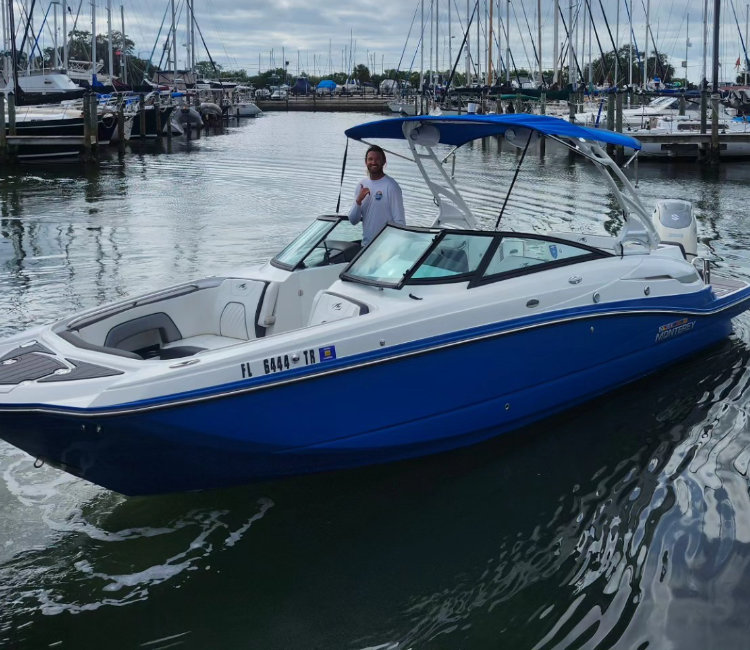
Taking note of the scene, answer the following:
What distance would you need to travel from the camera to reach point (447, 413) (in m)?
6.18

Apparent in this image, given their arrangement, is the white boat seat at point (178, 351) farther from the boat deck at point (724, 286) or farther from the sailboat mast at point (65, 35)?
the sailboat mast at point (65, 35)

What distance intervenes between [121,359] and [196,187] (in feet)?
65.9

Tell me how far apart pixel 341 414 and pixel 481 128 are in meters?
3.36

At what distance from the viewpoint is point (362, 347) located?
18.7 ft

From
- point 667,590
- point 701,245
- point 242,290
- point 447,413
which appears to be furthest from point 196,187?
point 667,590

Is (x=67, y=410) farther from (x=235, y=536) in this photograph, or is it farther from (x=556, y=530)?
(x=556, y=530)

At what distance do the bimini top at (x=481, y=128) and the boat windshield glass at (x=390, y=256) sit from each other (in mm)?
965

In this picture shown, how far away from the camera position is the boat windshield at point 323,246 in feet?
24.3

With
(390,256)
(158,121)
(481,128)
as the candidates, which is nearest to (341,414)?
(390,256)

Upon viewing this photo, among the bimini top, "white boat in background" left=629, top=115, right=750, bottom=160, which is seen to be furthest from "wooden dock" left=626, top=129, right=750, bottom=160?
the bimini top

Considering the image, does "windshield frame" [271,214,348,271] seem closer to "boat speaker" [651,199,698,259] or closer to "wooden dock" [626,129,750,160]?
"boat speaker" [651,199,698,259]

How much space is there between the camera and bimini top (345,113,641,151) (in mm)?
6812

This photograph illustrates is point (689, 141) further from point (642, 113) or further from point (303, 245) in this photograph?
point (303, 245)

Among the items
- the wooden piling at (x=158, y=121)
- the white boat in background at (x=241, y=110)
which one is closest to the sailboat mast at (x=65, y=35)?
the wooden piling at (x=158, y=121)
